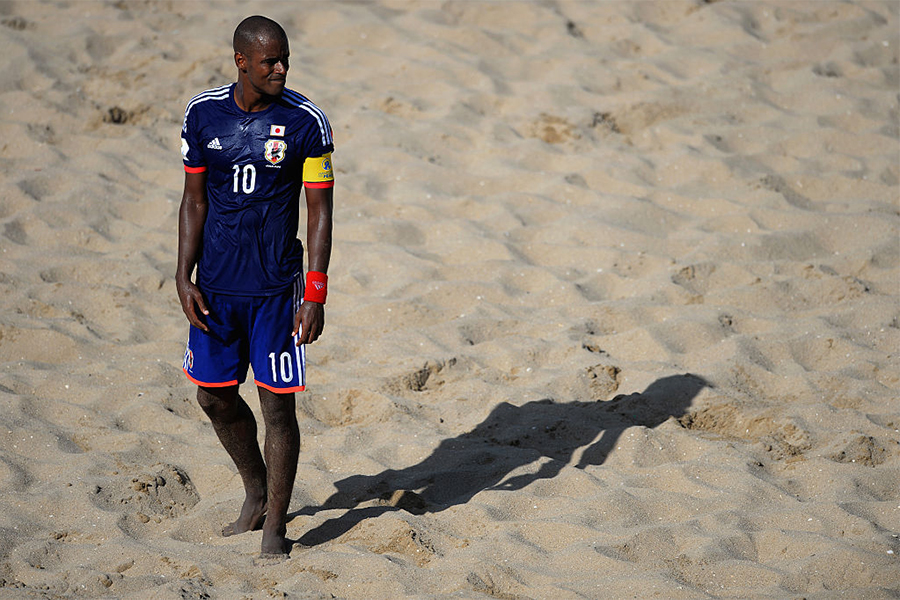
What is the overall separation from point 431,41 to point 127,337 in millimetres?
4041

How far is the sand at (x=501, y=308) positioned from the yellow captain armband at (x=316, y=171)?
1.38 metres

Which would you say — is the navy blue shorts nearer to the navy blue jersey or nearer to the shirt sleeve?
the navy blue jersey

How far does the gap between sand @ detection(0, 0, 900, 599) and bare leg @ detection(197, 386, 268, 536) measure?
0.14 metres

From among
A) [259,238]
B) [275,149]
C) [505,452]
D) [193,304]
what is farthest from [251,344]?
[505,452]

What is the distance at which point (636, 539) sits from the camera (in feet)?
12.2

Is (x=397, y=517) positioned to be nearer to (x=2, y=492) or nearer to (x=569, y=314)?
(x=2, y=492)

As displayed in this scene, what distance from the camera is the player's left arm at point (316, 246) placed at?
3564 mm

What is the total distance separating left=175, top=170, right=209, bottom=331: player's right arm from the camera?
3.66m

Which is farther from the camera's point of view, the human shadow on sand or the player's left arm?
the human shadow on sand

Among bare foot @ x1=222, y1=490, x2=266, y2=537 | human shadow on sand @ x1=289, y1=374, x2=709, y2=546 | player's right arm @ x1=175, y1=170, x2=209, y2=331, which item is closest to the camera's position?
player's right arm @ x1=175, y1=170, x2=209, y2=331

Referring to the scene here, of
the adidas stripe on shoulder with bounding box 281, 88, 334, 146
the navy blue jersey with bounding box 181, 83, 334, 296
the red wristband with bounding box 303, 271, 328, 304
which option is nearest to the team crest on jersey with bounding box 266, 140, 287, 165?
the navy blue jersey with bounding box 181, 83, 334, 296

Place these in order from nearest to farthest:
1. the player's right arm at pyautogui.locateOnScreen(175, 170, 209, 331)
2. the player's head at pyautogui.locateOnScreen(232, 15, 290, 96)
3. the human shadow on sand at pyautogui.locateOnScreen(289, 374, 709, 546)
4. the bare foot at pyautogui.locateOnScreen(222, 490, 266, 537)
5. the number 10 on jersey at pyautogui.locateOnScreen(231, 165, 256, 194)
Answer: the player's head at pyautogui.locateOnScreen(232, 15, 290, 96)
the number 10 on jersey at pyautogui.locateOnScreen(231, 165, 256, 194)
the player's right arm at pyautogui.locateOnScreen(175, 170, 209, 331)
the bare foot at pyautogui.locateOnScreen(222, 490, 266, 537)
the human shadow on sand at pyautogui.locateOnScreen(289, 374, 709, 546)

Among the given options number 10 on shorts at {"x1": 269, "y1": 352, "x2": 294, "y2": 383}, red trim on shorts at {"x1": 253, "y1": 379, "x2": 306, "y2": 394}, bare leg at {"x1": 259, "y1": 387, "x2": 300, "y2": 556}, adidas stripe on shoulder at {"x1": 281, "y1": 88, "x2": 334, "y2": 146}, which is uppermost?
adidas stripe on shoulder at {"x1": 281, "y1": 88, "x2": 334, "y2": 146}

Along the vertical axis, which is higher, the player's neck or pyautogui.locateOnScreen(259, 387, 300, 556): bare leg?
the player's neck
